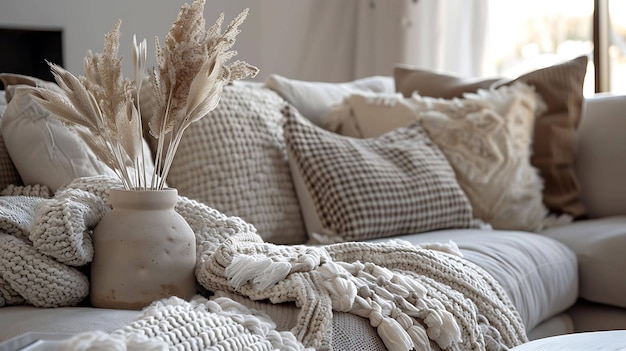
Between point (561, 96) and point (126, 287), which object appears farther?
point (561, 96)

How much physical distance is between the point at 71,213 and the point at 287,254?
33cm

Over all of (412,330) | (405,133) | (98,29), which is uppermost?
(98,29)

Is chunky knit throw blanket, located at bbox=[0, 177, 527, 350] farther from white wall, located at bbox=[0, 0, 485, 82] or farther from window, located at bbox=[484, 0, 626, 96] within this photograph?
window, located at bbox=[484, 0, 626, 96]

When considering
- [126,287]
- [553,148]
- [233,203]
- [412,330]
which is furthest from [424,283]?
[553,148]

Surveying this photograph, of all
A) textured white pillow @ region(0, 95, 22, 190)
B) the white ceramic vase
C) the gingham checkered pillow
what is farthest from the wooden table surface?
textured white pillow @ region(0, 95, 22, 190)

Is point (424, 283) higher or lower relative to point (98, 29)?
lower

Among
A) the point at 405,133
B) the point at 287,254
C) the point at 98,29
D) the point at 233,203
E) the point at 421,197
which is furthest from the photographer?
the point at 98,29

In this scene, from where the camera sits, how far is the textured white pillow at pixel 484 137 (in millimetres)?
2246

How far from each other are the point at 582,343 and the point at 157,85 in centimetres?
69

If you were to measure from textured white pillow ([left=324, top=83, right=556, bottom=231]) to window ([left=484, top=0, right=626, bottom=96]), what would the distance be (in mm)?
1630

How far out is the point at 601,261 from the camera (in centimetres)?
204

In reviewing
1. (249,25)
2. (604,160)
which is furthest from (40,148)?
(249,25)

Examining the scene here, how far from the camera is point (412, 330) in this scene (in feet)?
3.89

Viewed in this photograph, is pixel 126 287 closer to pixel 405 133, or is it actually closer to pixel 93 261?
pixel 93 261
